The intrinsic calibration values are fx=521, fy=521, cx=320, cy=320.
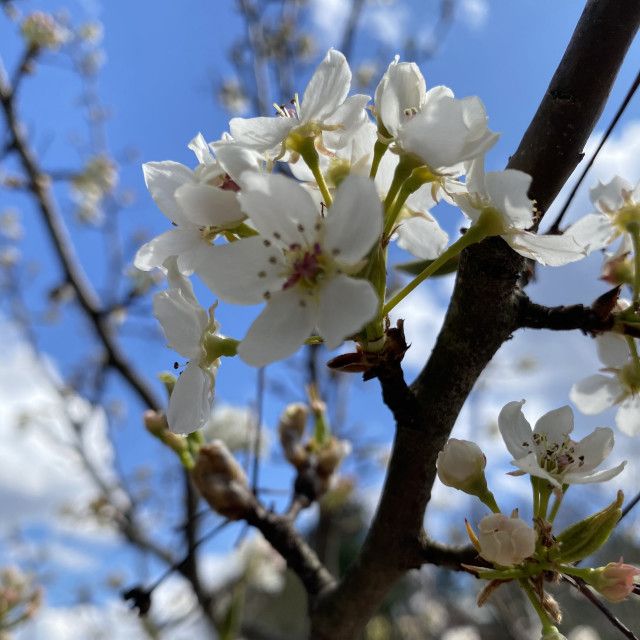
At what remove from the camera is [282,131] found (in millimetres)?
495

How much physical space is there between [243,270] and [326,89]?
199 mm

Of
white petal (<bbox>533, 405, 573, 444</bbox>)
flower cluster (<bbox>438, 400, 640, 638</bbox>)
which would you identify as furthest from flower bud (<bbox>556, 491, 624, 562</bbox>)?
white petal (<bbox>533, 405, 573, 444</bbox>)

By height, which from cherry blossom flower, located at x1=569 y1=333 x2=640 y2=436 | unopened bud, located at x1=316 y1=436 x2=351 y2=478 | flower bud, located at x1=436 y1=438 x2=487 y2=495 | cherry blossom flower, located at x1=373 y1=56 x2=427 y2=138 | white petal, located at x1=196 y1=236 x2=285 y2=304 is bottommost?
flower bud, located at x1=436 y1=438 x2=487 y2=495

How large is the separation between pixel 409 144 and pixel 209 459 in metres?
0.56

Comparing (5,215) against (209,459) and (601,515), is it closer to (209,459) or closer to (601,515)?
(209,459)

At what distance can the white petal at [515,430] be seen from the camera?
0.55 metres

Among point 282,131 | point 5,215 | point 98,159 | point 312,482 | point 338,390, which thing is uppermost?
point 5,215

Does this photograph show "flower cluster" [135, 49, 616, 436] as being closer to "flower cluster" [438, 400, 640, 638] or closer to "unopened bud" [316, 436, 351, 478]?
"flower cluster" [438, 400, 640, 638]

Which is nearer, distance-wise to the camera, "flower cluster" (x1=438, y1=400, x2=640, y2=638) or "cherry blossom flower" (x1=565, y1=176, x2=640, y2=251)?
"flower cluster" (x1=438, y1=400, x2=640, y2=638)

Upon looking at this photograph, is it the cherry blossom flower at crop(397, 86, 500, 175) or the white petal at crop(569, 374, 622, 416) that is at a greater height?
the cherry blossom flower at crop(397, 86, 500, 175)

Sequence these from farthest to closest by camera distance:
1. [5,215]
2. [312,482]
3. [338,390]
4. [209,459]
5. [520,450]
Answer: [5,215]
[338,390]
[312,482]
[209,459]
[520,450]

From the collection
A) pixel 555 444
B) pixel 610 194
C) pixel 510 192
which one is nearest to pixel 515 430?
pixel 555 444

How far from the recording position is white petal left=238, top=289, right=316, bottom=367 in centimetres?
41

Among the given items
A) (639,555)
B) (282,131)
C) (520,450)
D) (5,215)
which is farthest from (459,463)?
(5,215)
